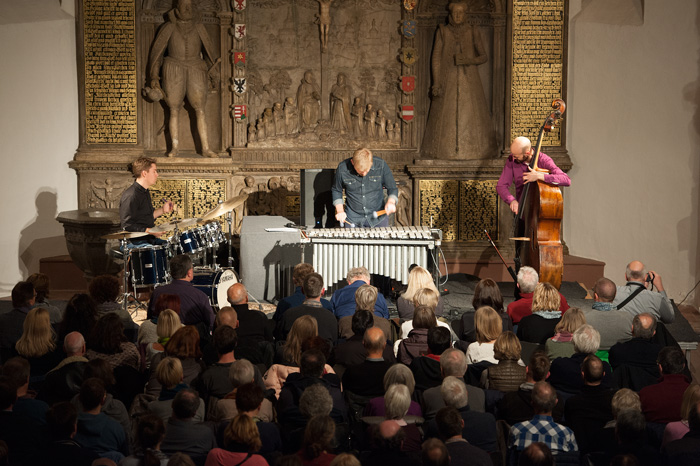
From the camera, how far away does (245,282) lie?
8.80 metres

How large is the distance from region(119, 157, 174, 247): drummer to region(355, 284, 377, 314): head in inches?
117

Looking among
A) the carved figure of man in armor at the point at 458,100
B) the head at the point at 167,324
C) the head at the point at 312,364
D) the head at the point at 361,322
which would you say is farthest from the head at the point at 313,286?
the carved figure of man in armor at the point at 458,100

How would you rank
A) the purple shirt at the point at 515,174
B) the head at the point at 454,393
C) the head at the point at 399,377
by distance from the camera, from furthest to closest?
1. the purple shirt at the point at 515,174
2. the head at the point at 399,377
3. the head at the point at 454,393

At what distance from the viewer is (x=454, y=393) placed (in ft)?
14.8

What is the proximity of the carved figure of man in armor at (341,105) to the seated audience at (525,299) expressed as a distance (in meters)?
5.11

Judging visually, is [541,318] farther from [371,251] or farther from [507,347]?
[371,251]

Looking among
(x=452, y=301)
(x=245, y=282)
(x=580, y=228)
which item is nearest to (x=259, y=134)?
(x=245, y=282)

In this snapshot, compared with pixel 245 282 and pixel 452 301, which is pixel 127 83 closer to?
pixel 245 282

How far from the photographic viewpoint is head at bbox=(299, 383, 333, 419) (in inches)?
173

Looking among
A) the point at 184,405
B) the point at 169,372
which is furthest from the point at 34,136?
the point at 184,405

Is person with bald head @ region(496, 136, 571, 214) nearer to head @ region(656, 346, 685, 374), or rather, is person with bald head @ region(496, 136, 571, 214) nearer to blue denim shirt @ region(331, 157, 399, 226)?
blue denim shirt @ region(331, 157, 399, 226)

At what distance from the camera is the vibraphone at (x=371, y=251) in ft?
26.1

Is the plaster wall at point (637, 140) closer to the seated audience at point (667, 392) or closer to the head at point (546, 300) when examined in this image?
the head at point (546, 300)

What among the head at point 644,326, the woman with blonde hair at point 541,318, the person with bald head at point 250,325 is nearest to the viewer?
the head at point 644,326
